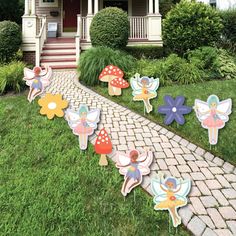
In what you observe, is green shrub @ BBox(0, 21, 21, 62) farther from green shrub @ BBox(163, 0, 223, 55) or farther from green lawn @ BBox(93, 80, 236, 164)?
green shrub @ BBox(163, 0, 223, 55)

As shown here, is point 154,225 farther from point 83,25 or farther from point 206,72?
point 83,25

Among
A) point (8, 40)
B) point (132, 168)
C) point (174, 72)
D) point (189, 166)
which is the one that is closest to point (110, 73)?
point (174, 72)

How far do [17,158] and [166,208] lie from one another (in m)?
2.46

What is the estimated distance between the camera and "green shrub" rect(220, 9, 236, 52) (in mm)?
10906

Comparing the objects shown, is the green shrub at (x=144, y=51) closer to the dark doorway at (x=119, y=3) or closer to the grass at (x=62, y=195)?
the dark doorway at (x=119, y=3)

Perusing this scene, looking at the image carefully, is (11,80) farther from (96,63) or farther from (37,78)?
(96,63)

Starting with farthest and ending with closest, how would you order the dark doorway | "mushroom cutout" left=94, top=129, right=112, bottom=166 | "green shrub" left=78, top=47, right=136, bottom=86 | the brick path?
the dark doorway < "green shrub" left=78, top=47, right=136, bottom=86 < "mushroom cutout" left=94, top=129, right=112, bottom=166 < the brick path

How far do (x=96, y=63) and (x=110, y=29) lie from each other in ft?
8.15

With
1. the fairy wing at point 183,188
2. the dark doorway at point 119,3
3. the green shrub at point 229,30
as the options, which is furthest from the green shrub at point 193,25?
the fairy wing at point 183,188

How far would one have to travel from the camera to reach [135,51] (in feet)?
36.1

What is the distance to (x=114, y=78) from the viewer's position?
657cm

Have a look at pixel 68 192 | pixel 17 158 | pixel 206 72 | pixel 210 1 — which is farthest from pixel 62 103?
pixel 210 1

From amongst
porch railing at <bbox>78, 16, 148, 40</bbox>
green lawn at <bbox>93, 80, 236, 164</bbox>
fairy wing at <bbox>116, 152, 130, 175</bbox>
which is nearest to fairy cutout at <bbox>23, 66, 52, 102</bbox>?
green lawn at <bbox>93, 80, 236, 164</bbox>

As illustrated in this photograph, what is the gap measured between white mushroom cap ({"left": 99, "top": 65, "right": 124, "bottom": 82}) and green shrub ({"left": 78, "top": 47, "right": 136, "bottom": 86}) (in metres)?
1.13
